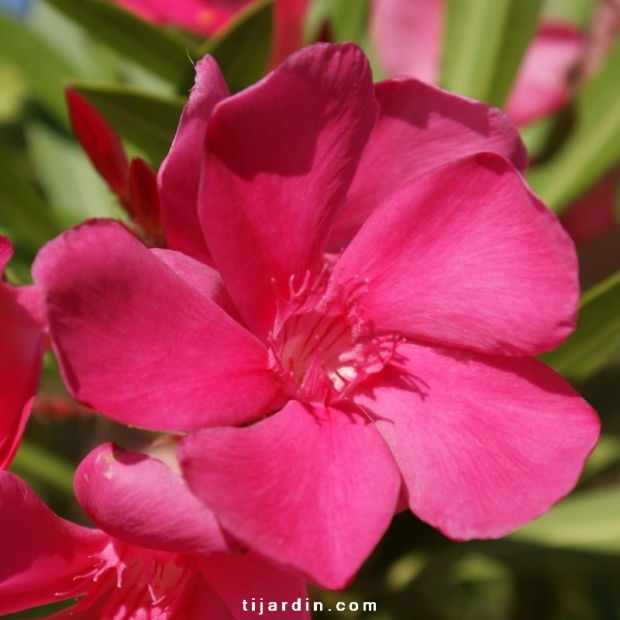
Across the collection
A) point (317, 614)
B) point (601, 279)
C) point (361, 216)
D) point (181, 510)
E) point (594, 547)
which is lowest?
point (317, 614)

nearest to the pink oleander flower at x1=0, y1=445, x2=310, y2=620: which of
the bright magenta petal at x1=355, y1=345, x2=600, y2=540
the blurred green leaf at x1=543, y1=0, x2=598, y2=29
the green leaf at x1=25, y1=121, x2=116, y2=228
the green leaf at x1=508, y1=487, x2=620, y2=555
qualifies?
the bright magenta petal at x1=355, y1=345, x2=600, y2=540

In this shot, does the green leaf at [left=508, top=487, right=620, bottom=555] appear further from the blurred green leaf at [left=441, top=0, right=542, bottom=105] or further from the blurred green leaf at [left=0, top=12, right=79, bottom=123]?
the blurred green leaf at [left=0, top=12, right=79, bottom=123]

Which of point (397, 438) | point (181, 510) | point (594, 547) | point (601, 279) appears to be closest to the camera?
point (181, 510)

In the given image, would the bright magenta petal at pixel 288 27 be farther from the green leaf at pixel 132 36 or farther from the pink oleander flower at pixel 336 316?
the pink oleander flower at pixel 336 316

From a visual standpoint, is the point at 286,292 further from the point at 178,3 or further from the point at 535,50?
the point at 535,50

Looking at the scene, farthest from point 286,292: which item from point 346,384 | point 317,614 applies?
point 317,614

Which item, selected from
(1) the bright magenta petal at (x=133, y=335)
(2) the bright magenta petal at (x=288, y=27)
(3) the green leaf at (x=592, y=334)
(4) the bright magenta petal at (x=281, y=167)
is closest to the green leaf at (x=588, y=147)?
(3) the green leaf at (x=592, y=334)

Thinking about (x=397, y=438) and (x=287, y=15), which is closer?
(x=397, y=438)
